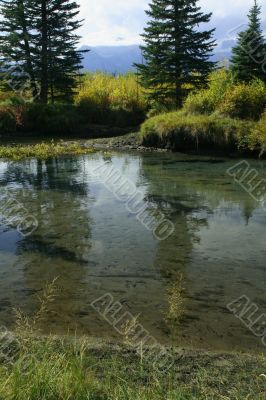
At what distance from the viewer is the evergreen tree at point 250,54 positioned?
78.6ft

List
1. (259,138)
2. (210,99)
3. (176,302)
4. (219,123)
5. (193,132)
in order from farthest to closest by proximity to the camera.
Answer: (210,99)
(193,132)
(219,123)
(259,138)
(176,302)

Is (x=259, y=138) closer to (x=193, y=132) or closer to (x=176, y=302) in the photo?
(x=193, y=132)

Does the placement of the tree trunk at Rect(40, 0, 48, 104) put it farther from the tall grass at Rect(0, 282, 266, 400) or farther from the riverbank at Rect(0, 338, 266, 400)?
the riverbank at Rect(0, 338, 266, 400)

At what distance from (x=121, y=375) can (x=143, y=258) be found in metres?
3.84

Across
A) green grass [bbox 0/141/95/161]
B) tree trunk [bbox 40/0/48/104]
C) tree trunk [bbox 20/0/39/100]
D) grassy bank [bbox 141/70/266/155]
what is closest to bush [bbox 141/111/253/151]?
grassy bank [bbox 141/70/266/155]

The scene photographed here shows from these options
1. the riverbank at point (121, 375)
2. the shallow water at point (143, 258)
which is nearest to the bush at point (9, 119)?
the shallow water at point (143, 258)

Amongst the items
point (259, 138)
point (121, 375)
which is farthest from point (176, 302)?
point (259, 138)

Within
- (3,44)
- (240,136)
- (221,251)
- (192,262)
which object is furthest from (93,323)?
(3,44)

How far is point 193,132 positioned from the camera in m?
21.4

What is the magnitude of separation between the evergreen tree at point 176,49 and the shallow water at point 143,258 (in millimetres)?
14410

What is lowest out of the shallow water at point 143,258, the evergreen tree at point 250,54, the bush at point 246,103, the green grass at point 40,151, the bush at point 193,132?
the shallow water at point 143,258

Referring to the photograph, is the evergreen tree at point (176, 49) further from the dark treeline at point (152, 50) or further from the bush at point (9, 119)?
the bush at point (9, 119)

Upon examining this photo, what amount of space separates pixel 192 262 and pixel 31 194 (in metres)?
6.73

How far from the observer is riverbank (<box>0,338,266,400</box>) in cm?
360
